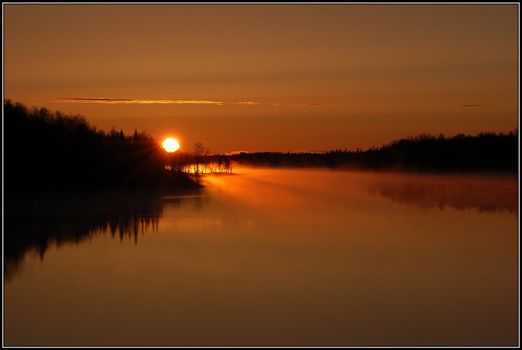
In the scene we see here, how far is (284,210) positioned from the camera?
2188 centimetres

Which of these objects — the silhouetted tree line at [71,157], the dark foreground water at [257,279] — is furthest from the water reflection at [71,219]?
the silhouetted tree line at [71,157]

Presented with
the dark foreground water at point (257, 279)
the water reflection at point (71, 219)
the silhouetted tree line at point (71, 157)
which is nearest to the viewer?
the dark foreground water at point (257, 279)

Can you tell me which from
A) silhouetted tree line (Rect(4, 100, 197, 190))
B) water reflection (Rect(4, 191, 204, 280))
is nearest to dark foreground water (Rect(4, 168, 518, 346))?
water reflection (Rect(4, 191, 204, 280))

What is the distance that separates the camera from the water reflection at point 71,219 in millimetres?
13586

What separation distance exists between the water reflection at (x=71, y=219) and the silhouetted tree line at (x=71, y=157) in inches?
88.0

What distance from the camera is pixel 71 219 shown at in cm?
1777

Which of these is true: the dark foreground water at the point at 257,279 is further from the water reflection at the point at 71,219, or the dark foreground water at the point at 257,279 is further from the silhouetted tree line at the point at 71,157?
the silhouetted tree line at the point at 71,157

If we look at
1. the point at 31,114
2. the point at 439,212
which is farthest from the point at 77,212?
the point at 31,114

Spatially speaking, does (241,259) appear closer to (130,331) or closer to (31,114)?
(130,331)

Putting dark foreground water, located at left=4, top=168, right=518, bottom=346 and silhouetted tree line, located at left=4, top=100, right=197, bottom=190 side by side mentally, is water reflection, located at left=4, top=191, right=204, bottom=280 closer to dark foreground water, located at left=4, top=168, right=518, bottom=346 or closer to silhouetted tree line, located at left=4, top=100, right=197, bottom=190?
dark foreground water, located at left=4, top=168, right=518, bottom=346

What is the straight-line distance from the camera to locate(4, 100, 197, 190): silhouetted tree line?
27.0 meters

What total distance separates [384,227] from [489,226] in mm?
2408

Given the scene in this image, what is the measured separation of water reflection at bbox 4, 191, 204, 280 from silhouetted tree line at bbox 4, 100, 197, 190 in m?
2.24

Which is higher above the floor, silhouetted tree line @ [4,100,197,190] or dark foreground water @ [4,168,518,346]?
silhouetted tree line @ [4,100,197,190]
